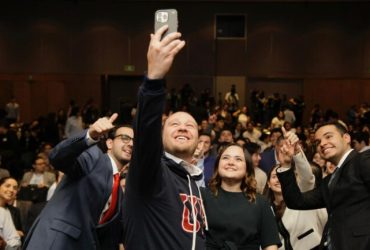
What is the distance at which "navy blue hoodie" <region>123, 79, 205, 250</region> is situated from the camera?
186 centimetres

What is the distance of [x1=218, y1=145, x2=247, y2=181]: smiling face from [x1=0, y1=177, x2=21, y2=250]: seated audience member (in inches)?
83.1

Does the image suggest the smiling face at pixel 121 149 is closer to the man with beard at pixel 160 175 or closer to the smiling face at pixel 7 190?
the man with beard at pixel 160 175

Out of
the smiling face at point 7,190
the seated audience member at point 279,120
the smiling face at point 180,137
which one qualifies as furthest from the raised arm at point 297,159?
the seated audience member at point 279,120

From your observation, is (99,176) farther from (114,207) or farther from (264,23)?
(264,23)

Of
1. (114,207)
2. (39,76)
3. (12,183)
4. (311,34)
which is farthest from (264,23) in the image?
(114,207)

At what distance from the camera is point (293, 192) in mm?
3660

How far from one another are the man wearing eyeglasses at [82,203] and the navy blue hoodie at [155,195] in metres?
0.42

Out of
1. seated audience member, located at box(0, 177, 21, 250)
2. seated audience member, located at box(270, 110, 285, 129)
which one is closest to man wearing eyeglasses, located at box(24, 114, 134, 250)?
seated audience member, located at box(0, 177, 21, 250)

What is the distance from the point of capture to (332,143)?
3.64 metres

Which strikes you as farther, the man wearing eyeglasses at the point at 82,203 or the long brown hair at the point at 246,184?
the long brown hair at the point at 246,184

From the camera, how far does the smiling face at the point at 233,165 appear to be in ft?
11.3

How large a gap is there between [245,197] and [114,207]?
0.98 metres

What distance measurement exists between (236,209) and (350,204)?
2.22ft

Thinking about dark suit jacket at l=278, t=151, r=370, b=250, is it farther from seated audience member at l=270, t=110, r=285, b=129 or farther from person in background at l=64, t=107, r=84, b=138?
person in background at l=64, t=107, r=84, b=138
